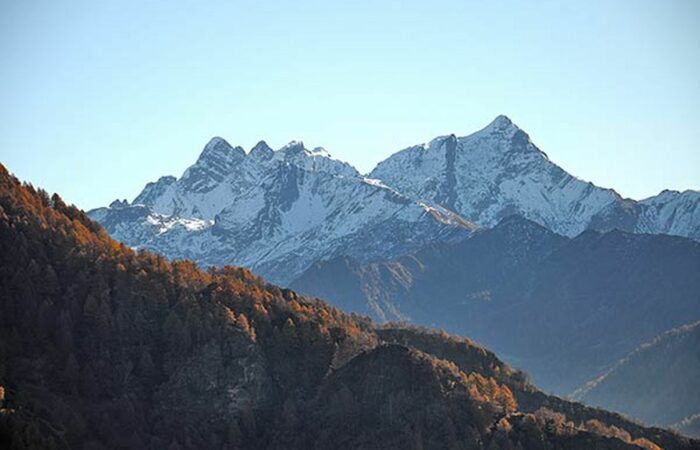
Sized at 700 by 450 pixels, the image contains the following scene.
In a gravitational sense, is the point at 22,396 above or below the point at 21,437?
above

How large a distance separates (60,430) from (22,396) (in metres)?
9.56

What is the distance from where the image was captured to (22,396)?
195750 millimetres

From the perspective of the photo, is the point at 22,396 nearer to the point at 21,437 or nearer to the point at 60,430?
the point at 60,430

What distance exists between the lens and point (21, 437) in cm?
17200

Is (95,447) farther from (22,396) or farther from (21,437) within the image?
(21,437)

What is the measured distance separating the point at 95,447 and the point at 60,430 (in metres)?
9.12

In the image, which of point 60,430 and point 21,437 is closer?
point 21,437

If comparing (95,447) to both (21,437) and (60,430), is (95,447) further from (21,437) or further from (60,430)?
(21,437)

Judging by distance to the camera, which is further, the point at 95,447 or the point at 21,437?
the point at 95,447

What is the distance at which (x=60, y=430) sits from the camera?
193m

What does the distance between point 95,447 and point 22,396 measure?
15637 mm

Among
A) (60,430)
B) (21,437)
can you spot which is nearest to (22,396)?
(60,430)

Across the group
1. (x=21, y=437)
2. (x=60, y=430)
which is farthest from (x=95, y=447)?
(x=21, y=437)

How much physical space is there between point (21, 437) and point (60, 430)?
2093cm
